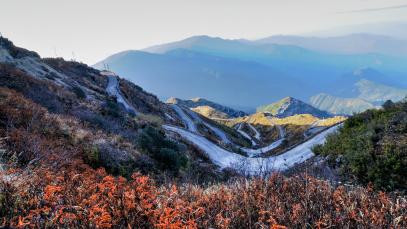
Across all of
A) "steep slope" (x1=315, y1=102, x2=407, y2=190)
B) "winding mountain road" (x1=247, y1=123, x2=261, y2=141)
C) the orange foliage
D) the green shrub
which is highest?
the orange foliage

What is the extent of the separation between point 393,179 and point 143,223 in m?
10.5

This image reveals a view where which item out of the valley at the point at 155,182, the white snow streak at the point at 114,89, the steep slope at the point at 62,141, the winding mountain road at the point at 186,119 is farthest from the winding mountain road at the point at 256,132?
the steep slope at the point at 62,141

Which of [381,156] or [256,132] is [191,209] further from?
[256,132]

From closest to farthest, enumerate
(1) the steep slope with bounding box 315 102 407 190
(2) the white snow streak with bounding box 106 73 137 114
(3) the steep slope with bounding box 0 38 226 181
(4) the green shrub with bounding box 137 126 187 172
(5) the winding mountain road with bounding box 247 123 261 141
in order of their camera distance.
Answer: (3) the steep slope with bounding box 0 38 226 181, (1) the steep slope with bounding box 315 102 407 190, (4) the green shrub with bounding box 137 126 187 172, (2) the white snow streak with bounding box 106 73 137 114, (5) the winding mountain road with bounding box 247 123 261 141

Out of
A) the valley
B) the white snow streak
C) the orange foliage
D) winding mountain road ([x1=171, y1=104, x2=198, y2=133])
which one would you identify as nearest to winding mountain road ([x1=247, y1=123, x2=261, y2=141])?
winding mountain road ([x1=171, y1=104, x2=198, y2=133])

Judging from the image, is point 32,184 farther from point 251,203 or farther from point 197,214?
point 251,203

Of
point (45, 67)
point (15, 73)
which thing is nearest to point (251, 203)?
point (15, 73)

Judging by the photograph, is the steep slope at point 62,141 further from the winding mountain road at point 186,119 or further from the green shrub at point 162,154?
the winding mountain road at point 186,119

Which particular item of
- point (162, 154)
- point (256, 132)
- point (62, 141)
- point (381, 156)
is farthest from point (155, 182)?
point (256, 132)

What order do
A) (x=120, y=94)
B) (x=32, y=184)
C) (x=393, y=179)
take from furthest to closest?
(x=120, y=94)
(x=393, y=179)
(x=32, y=184)

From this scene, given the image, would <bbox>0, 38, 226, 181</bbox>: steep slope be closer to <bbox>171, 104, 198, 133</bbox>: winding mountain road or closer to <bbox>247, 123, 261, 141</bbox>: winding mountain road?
<bbox>171, 104, 198, 133</bbox>: winding mountain road

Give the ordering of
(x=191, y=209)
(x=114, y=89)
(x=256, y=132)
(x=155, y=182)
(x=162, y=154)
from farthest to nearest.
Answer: (x=256, y=132) → (x=114, y=89) → (x=162, y=154) → (x=155, y=182) → (x=191, y=209)

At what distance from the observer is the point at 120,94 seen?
69938mm

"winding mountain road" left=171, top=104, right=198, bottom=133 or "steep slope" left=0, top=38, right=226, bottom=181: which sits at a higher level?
"steep slope" left=0, top=38, right=226, bottom=181
